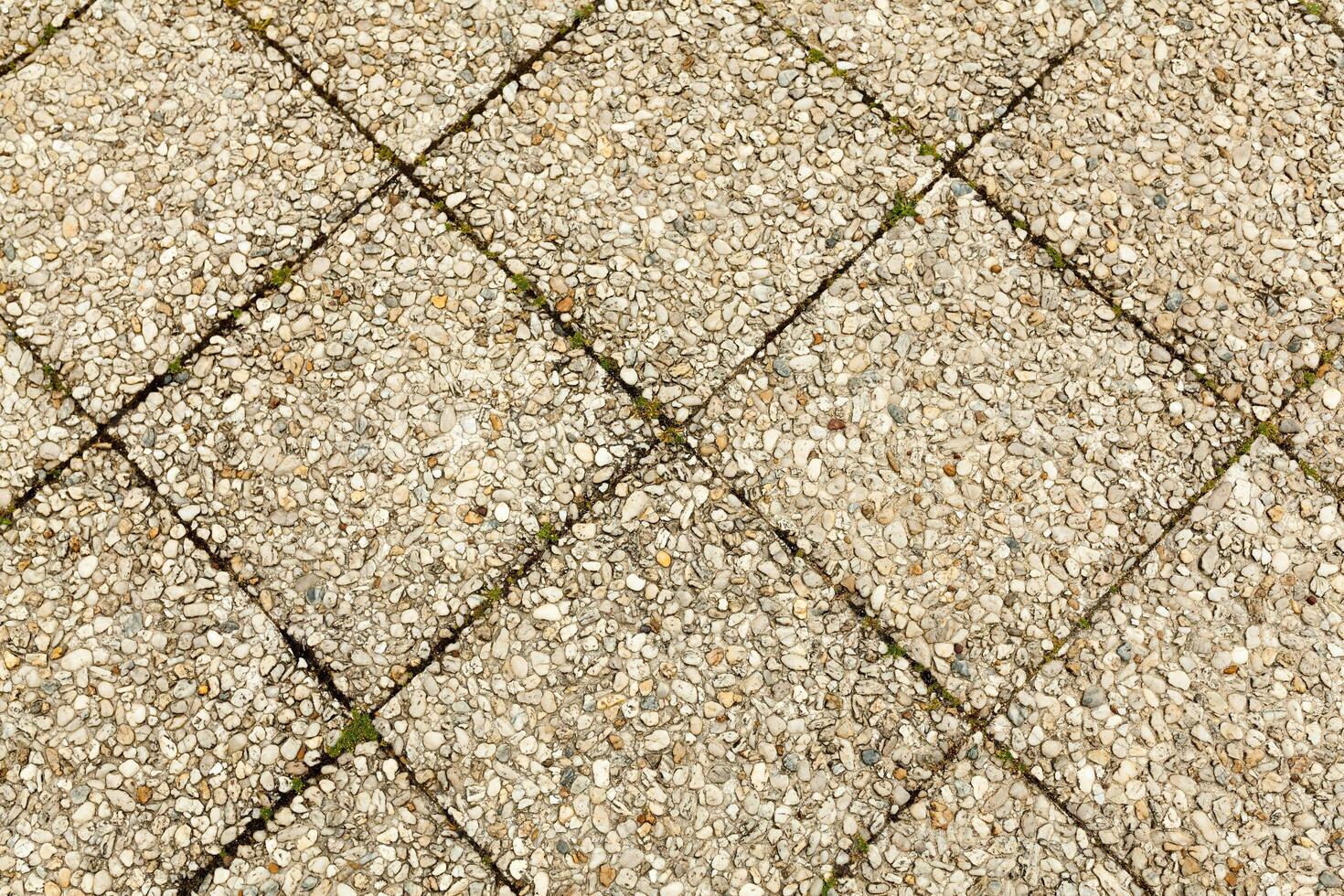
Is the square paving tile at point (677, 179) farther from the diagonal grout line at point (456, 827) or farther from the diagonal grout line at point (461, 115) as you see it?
the diagonal grout line at point (456, 827)

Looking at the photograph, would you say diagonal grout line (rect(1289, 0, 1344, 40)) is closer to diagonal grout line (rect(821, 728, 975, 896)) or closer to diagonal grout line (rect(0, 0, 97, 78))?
diagonal grout line (rect(821, 728, 975, 896))

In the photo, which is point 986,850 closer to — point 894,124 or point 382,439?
point 382,439

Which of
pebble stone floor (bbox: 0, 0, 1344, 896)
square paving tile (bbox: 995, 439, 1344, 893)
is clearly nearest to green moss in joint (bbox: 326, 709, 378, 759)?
pebble stone floor (bbox: 0, 0, 1344, 896)

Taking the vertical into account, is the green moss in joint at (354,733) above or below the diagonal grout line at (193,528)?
below

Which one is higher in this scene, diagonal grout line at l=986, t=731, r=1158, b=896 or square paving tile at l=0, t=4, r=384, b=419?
square paving tile at l=0, t=4, r=384, b=419

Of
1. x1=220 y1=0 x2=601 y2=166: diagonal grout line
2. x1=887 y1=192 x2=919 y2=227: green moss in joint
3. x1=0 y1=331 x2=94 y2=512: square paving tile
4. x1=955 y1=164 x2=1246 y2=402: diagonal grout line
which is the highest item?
x1=220 y1=0 x2=601 y2=166: diagonal grout line

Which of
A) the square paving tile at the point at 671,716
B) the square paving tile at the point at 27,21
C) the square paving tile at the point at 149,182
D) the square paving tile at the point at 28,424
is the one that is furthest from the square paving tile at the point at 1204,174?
the square paving tile at the point at 27,21
